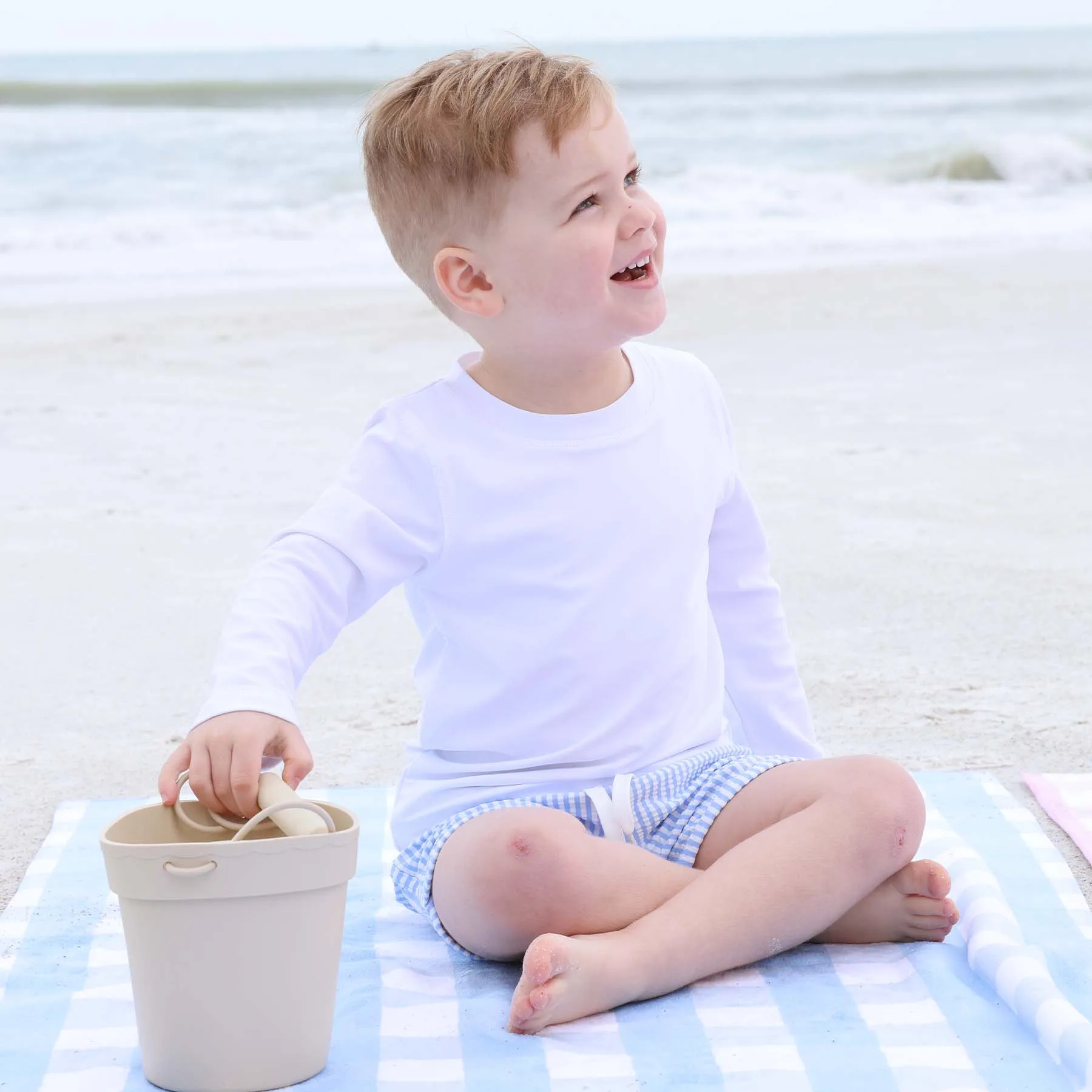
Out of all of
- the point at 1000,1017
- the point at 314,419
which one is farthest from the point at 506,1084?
the point at 314,419

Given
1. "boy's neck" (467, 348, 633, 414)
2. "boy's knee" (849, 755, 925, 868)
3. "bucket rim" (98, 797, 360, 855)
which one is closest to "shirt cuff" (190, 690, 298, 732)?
"bucket rim" (98, 797, 360, 855)

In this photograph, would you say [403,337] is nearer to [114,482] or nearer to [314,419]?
[314,419]

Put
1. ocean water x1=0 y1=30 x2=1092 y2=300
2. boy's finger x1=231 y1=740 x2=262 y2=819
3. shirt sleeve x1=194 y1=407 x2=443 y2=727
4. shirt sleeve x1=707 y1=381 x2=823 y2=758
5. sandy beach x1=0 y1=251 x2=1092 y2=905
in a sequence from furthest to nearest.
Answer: ocean water x1=0 y1=30 x2=1092 y2=300, sandy beach x1=0 y1=251 x2=1092 y2=905, shirt sleeve x1=707 y1=381 x2=823 y2=758, shirt sleeve x1=194 y1=407 x2=443 y2=727, boy's finger x1=231 y1=740 x2=262 y2=819

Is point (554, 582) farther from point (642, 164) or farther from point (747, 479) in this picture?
point (642, 164)

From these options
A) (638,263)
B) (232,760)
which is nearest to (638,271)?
(638,263)

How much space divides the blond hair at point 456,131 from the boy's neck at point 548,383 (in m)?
0.10

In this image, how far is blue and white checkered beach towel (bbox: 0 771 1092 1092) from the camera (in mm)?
1334

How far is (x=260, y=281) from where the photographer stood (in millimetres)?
8273

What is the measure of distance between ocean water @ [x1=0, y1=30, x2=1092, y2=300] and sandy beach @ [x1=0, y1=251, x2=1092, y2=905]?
184cm

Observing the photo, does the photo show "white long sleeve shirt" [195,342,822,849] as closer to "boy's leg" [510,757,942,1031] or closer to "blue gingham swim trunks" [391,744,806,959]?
"blue gingham swim trunks" [391,744,806,959]

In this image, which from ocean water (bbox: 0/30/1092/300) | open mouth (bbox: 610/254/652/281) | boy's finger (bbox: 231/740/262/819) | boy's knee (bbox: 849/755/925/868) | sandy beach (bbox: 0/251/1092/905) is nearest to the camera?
boy's finger (bbox: 231/740/262/819)

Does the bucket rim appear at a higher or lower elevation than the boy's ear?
lower

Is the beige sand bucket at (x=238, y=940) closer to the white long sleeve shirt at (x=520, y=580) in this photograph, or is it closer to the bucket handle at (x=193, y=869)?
the bucket handle at (x=193, y=869)

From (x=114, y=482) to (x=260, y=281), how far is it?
442cm
